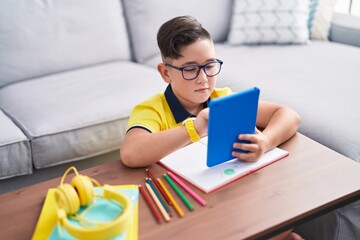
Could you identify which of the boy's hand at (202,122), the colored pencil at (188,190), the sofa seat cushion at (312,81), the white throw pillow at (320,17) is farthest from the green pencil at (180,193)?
the white throw pillow at (320,17)

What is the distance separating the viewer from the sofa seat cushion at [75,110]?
152 centimetres

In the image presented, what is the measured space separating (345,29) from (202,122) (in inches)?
63.3

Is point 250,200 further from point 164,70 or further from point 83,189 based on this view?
point 164,70

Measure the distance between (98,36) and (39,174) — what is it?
2.70 ft

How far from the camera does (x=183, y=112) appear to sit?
3.87ft

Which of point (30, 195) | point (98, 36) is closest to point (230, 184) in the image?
point (30, 195)

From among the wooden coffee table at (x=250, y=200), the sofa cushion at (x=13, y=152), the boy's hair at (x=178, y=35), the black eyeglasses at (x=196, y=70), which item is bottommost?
the sofa cushion at (x=13, y=152)

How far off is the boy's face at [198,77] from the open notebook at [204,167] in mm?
138

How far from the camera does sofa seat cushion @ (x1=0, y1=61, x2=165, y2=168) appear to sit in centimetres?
152

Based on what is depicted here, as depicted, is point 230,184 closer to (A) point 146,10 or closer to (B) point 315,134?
(B) point 315,134

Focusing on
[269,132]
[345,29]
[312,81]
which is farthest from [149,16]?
[269,132]

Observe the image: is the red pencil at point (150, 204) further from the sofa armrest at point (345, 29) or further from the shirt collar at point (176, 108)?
the sofa armrest at point (345, 29)

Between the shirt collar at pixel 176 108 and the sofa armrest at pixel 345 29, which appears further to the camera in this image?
the sofa armrest at pixel 345 29

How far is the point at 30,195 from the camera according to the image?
3.11ft
